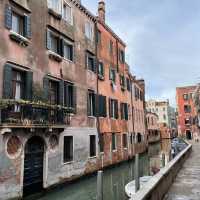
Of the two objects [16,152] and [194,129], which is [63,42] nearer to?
[16,152]

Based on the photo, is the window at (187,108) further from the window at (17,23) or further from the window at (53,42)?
the window at (17,23)

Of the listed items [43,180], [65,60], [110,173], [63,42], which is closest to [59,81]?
[65,60]

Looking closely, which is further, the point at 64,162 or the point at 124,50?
the point at 124,50

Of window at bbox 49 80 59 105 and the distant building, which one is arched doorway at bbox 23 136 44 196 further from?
the distant building

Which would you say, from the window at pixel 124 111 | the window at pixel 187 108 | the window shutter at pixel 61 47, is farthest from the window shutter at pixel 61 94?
the window at pixel 187 108

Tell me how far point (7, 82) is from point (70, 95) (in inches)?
201

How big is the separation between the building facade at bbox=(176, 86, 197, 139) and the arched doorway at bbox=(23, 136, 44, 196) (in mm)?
56969

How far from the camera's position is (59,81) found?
1395 cm

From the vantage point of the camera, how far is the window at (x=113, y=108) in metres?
20.6

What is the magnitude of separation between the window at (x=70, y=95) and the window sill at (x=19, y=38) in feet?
11.9

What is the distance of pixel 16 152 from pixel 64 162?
3707mm

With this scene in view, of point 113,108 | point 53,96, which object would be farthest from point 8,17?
point 113,108

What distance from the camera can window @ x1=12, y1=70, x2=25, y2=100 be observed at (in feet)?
36.7

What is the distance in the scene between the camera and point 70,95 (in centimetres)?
1514
